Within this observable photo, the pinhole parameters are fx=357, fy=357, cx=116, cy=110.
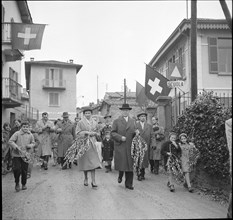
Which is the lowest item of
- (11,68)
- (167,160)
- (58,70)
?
(167,160)

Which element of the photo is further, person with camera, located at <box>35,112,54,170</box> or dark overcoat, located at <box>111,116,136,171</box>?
person with camera, located at <box>35,112,54,170</box>

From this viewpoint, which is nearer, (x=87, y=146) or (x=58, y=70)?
(x=87, y=146)

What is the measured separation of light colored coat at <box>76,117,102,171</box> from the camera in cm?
815

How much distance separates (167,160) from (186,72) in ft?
37.6

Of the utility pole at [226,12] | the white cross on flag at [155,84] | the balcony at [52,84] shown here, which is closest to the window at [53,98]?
the balcony at [52,84]

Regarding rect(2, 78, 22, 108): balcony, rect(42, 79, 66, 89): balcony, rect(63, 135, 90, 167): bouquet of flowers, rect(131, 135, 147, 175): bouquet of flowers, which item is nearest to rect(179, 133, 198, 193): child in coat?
rect(131, 135, 147, 175): bouquet of flowers

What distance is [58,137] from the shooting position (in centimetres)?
1280

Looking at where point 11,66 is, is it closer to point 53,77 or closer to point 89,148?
point 89,148

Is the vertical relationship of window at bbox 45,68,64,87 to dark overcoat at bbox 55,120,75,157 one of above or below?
above

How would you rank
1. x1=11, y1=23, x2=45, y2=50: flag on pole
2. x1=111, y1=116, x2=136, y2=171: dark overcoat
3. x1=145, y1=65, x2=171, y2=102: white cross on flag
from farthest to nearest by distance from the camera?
x1=145, y1=65, x2=171, y2=102: white cross on flag, x1=11, y1=23, x2=45, y2=50: flag on pole, x1=111, y1=116, x2=136, y2=171: dark overcoat

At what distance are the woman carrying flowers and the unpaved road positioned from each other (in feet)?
1.43

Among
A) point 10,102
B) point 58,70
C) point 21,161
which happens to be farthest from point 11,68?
point 58,70

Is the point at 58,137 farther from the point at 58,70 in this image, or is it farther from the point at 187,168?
the point at 58,70

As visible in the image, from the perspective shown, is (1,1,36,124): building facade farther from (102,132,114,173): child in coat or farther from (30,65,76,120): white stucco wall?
(30,65,76,120): white stucco wall
